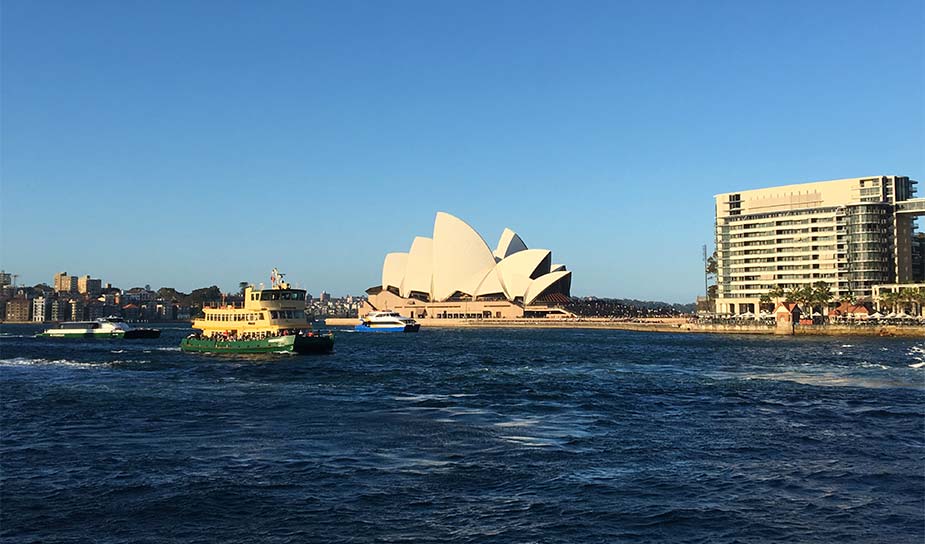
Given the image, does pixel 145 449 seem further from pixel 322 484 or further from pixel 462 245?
pixel 462 245

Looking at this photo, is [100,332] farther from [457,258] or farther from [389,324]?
[457,258]

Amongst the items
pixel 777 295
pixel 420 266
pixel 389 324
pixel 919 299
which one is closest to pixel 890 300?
pixel 919 299

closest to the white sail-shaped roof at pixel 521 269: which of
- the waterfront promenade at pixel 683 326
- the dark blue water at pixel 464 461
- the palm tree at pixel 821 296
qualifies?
the waterfront promenade at pixel 683 326

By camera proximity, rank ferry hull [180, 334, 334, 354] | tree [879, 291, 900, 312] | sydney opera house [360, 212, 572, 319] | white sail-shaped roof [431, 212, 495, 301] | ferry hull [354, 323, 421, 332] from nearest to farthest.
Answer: ferry hull [180, 334, 334, 354] → tree [879, 291, 900, 312] → ferry hull [354, 323, 421, 332] → white sail-shaped roof [431, 212, 495, 301] → sydney opera house [360, 212, 572, 319]

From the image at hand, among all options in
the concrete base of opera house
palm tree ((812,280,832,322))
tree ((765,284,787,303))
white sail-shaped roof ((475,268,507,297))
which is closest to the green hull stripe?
the concrete base of opera house

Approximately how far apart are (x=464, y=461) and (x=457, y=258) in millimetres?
153983

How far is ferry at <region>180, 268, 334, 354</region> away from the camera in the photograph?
6000 cm

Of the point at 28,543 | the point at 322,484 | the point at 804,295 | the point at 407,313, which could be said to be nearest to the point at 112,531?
the point at 28,543

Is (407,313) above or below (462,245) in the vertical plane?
below

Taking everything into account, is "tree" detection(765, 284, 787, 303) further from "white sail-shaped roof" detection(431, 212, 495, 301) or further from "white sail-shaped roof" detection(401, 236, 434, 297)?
"white sail-shaped roof" detection(401, 236, 434, 297)

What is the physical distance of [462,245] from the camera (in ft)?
561

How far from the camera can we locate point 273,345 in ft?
195

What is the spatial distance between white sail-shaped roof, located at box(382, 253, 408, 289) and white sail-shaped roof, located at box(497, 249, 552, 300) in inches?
1300

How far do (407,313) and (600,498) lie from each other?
172722 mm
